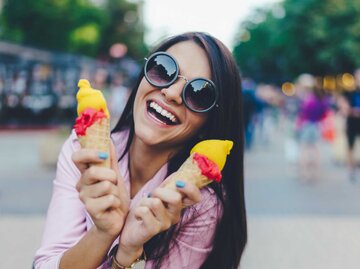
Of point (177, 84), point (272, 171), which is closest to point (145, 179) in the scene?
point (177, 84)

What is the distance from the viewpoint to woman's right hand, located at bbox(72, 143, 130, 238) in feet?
4.61

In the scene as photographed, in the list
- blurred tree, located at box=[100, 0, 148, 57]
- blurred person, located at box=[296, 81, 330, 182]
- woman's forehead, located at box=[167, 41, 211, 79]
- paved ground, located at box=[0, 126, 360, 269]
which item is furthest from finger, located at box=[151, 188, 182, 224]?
blurred tree, located at box=[100, 0, 148, 57]

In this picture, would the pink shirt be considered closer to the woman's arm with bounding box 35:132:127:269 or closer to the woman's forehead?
the woman's arm with bounding box 35:132:127:269

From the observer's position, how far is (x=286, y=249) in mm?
5766

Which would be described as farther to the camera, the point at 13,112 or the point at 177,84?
the point at 13,112

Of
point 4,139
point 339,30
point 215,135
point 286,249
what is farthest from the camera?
point 339,30

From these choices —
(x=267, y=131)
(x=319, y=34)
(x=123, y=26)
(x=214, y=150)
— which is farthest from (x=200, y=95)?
(x=123, y=26)

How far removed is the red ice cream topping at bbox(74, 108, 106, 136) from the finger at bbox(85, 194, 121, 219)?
0.59ft

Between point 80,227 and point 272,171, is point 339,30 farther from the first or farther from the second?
point 80,227

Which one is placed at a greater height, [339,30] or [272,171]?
[339,30]

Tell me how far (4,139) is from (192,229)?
16186mm

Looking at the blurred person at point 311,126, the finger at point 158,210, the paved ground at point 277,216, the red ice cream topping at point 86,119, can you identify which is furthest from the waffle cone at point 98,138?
the blurred person at point 311,126

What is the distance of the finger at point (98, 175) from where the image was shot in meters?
1.40

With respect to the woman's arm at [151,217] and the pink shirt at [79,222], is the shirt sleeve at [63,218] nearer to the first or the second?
the pink shirt at [79,222]
